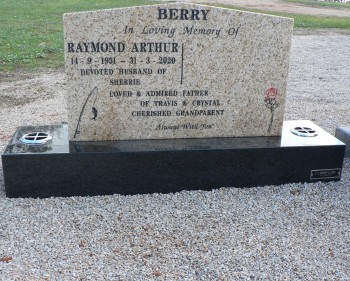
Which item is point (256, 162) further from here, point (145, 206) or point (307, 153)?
point (145, 206)

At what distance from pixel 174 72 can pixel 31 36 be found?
34.0 feet

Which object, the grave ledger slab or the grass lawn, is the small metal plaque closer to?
the grave ledger slab

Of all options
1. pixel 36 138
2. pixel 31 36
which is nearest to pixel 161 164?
pixel 36 138

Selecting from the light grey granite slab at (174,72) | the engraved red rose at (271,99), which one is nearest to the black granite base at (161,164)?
the light grey granite slab at (174,72)

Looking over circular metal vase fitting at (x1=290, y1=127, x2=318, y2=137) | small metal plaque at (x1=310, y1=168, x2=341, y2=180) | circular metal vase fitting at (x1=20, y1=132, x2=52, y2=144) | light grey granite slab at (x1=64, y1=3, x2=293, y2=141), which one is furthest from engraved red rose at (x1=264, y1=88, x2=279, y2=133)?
circular metal vase fitting at (x1=20, y1=132, x2=52, y2=144)

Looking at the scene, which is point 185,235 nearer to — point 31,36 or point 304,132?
point 304,132

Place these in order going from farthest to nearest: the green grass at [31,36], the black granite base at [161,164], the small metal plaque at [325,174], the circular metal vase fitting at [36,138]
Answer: the green grass at [31,36] → the small metal plaque at [325,174] → the circular metal vase fitting at [36,138] → the black granite base at [161,164]

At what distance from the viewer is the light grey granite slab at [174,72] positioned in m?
4.14

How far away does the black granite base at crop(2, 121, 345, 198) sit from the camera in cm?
408

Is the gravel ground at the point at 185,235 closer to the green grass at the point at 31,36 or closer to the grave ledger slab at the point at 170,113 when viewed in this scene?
the grave ledger slab at the point at 170,113

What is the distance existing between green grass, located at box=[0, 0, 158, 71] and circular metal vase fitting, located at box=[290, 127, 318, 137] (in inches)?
266

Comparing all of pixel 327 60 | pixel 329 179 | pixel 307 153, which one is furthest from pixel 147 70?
pixel 327 60

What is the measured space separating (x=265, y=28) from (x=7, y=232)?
9.38 feet

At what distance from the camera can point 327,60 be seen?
39.0 feet
